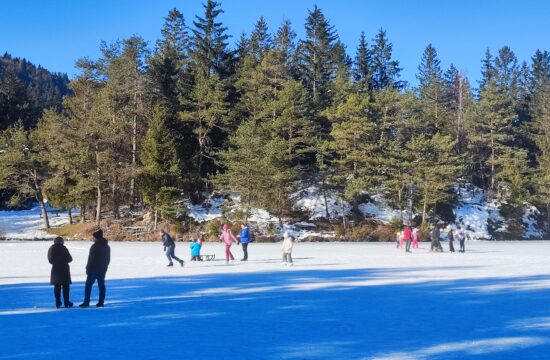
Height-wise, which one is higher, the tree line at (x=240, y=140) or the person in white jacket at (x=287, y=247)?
the tree line at (x=240, y=140)

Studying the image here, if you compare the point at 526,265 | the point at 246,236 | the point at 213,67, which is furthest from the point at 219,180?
the point at 526,265

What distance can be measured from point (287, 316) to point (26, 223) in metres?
47.5

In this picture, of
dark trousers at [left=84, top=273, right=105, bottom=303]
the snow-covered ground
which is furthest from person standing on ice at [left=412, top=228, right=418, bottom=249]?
the snow-covered ground

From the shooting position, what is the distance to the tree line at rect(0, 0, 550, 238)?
45094 mm

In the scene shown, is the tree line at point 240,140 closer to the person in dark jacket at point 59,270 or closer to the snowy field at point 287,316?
the snowy field at point 287,316

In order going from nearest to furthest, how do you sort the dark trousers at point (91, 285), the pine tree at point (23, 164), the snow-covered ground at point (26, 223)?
the dark trousers at point (91, 285), the snow-covered ground at point (26, 223), the pine tree at point (23, 164)

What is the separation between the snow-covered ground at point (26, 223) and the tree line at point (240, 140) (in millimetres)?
3338

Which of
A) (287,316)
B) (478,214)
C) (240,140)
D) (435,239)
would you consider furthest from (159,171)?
(287,316)

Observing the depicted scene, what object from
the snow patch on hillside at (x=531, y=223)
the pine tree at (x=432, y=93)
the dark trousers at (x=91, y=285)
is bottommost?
the dark trousers at (x=91, y=285)

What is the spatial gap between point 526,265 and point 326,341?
15740 mm

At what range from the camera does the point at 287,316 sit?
397 inches

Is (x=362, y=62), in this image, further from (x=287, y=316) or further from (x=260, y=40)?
(x=287, y=316)

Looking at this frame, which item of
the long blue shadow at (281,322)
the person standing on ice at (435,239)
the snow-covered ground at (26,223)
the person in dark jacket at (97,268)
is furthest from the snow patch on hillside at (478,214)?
the person in dark jacket at (97,268)

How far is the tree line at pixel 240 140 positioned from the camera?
45.1 m
